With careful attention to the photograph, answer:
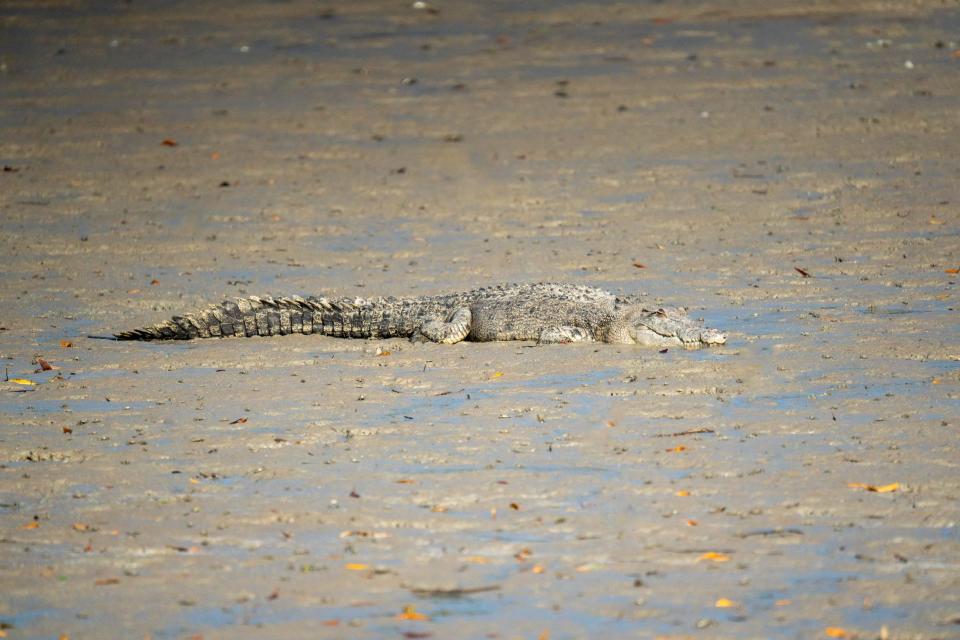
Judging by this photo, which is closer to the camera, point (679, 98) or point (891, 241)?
point (891, 241)

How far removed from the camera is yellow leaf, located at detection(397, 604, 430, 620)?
5.82m

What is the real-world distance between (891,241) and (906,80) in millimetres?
5432

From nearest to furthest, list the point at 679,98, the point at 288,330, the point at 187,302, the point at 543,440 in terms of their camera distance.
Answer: the point at 543,440 → the point at 288,330 → the point at 187,302 → the point at 679,98

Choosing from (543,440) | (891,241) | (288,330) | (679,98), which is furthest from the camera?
(679,98)

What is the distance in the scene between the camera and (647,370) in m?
9.62

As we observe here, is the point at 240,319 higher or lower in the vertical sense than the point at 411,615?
higher

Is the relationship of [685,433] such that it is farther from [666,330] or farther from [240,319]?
[240,319]

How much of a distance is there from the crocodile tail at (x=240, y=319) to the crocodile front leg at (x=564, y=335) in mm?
1561

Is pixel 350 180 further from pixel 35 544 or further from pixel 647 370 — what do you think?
pixel 35 544

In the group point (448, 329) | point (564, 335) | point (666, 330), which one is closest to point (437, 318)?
point (448, 329)

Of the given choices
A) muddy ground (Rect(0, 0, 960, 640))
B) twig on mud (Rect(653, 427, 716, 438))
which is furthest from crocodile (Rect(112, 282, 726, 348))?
twig on mud (Rect(653, 427, 716, 438))

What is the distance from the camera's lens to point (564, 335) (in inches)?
416

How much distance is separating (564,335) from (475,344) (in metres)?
0.65

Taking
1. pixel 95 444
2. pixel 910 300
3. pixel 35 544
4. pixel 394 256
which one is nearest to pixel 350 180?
Answer: pixel 394 256
